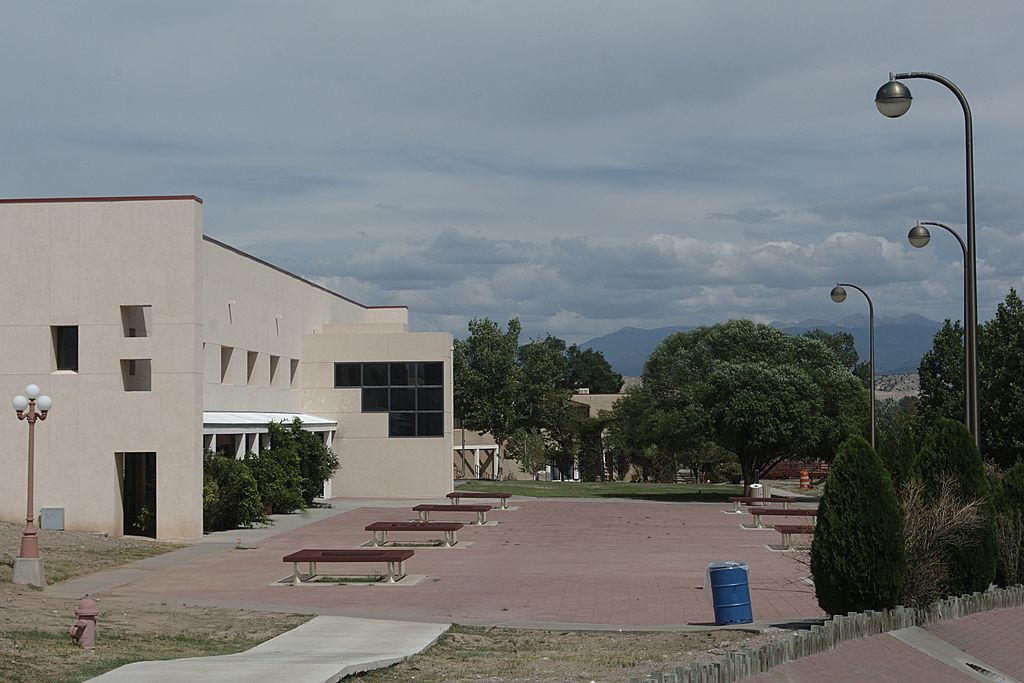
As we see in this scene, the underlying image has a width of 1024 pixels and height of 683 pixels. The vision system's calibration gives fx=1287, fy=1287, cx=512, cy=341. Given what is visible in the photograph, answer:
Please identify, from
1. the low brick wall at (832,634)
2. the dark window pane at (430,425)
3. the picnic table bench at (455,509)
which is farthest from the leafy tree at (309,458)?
the low brick wall at (832,634)

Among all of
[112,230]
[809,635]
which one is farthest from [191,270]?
[809,635]

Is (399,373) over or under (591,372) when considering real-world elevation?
under

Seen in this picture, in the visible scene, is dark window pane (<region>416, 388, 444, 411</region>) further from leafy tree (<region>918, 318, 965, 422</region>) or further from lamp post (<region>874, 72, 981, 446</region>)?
lamp post (<region>874, 72, 981, 446</region>)

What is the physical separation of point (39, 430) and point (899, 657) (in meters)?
23.1

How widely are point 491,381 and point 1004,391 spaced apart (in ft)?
116

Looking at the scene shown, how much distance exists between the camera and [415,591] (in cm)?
2119

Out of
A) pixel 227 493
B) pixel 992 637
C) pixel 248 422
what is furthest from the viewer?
pixel 248 422

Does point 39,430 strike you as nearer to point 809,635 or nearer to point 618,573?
point 618,573

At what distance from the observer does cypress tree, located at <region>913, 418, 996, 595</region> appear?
1719 cm

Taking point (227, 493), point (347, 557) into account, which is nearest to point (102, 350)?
point (227, 493)

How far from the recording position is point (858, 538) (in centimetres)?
1498

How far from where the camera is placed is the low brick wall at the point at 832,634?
11008 mm

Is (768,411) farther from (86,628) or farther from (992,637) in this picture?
(86,628)

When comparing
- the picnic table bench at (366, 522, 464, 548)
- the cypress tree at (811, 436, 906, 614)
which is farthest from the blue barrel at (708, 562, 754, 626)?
the picnic table bench at (366, 522, 464, 548)
